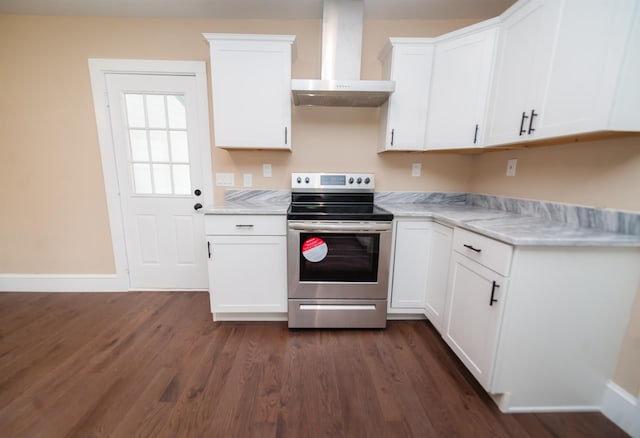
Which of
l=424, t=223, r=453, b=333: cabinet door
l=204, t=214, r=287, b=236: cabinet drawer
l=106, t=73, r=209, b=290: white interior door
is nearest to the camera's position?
l=424, t=223, r=453, b=333: cabinet door

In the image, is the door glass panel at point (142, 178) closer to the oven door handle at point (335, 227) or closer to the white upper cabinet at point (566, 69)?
the oven door handle at point (335, 227)

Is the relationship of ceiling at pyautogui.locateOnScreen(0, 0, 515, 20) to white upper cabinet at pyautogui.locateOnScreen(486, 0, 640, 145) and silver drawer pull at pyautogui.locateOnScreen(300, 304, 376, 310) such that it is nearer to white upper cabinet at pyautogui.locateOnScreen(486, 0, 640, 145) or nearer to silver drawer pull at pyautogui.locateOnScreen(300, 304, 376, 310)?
white upper cabinet at pyautogui.locateOnScreen(486, 0, 640, 145)

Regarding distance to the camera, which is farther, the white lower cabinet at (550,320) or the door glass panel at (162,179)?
the door glass panel at (162,179)

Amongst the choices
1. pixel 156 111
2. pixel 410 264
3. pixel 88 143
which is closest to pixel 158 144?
pixel 156 111

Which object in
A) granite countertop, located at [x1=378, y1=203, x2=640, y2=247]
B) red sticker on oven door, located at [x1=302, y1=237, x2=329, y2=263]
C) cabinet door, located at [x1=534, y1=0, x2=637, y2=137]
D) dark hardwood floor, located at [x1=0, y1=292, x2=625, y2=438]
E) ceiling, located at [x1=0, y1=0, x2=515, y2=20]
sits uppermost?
ceiling, located at [x1=0, y1=0, x2=515, y2=20]

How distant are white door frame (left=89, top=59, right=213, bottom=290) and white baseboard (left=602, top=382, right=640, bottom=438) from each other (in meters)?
2.97

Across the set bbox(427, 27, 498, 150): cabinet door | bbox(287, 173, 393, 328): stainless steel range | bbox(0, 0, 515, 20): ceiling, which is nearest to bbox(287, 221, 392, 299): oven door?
bbox(287, 173, 393, 328): stainless steel range

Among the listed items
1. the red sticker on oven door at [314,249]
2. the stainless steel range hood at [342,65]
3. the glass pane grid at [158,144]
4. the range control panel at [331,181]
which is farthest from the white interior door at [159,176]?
the red sticker on oven door at [314,249]

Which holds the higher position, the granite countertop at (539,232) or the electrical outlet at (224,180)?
the electrical outlet at (224,180)

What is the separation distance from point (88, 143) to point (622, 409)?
413cm

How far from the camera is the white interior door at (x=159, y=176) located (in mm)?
2197

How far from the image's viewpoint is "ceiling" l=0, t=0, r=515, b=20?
1.88 metres

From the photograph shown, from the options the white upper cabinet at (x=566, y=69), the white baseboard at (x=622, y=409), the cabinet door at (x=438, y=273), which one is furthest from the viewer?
the cabinet door at (x=438, y=273)

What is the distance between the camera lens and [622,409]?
1.20 m
